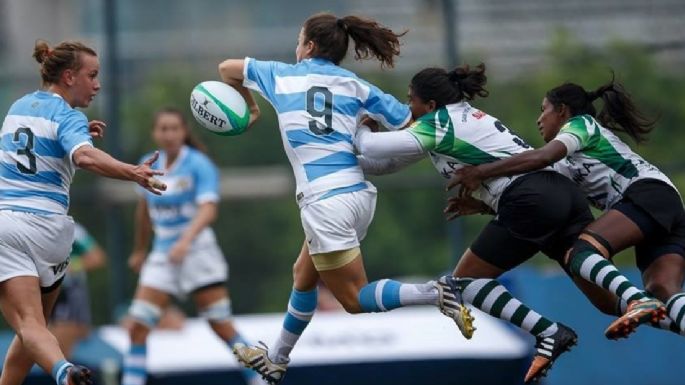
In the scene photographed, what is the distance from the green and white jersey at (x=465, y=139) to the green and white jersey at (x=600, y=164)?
292 millimetres

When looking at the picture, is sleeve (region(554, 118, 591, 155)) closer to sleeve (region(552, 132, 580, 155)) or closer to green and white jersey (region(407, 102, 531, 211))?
sleeve (region(552, 132, 580, 155))

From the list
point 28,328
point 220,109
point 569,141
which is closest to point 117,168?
point 220,109

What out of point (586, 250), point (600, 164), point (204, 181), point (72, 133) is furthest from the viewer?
point (204, 181)

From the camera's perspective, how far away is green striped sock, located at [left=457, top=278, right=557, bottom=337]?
7398mm

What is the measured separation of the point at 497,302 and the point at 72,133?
2.38 metres

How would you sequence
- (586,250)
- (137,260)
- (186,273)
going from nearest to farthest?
(586,250), (186,273), (137,260)

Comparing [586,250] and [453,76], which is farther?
[453,76]

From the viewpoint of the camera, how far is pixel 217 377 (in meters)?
10.3

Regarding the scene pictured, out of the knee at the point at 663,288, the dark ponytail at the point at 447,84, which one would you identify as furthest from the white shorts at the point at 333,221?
the knee at the point at 663,288

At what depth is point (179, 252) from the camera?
9688mm

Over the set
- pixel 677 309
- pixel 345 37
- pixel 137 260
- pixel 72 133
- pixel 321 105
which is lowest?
pixel 137 260

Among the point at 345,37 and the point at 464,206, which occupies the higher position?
the point at 345,37

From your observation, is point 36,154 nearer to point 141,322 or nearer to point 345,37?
point 345,37

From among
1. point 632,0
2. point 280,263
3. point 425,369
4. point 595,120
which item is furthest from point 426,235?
point 595,120
